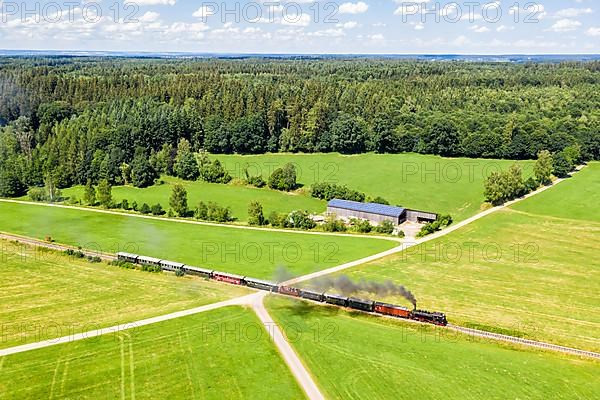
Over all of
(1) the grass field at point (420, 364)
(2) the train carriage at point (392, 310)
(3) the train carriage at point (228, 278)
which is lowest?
(1) the grass field at point (420, 364)

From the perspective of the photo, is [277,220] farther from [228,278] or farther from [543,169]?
[543,169]

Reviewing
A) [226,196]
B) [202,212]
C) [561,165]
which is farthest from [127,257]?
[561,165]

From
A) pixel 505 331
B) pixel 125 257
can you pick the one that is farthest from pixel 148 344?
pixel 505 331

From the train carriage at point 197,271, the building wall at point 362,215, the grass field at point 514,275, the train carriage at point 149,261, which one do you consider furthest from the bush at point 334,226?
the train carriage at point 149,261

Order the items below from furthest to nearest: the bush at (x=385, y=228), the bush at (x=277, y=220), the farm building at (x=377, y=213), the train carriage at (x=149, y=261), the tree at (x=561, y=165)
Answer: the tree at (x=561, y=165) < the farm building at (x=377, y=213) < the bush at (x=277, y=220) < the bush at (x=385, y=228) < the train carriage at (x=149, y=261)

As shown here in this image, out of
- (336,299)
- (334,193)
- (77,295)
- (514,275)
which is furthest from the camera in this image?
(334,193)

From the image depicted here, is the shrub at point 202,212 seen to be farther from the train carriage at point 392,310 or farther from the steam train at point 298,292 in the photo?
the train carriage at point 392,310

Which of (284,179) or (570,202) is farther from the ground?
(284,179)
